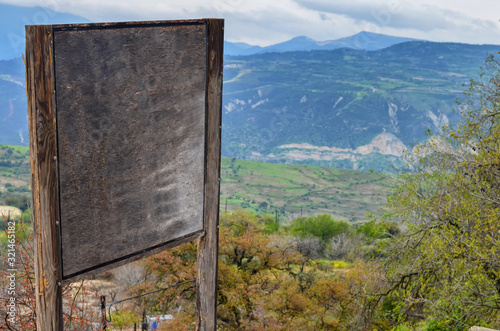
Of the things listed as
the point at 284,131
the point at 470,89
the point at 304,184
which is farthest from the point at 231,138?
the point at 470,89

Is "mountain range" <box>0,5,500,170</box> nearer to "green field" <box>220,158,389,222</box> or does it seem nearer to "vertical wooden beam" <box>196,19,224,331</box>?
"green field" <box>220,158,389,222</box>

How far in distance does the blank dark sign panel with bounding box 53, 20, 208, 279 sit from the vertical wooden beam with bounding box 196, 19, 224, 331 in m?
0.05

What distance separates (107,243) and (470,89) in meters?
8.38

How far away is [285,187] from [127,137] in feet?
317

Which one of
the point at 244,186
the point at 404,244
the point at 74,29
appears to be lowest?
the point at 244,186

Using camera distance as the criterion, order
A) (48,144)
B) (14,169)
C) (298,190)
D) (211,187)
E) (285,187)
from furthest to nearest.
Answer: (285,187) → (298,190) → (14,169) → (211,187) → (48,144)

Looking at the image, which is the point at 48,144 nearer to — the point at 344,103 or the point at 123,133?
the point at 123,133

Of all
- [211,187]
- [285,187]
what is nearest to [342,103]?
[285,187]

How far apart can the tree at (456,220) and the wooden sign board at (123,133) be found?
5026mm

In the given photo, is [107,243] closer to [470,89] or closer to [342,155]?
[470,89]

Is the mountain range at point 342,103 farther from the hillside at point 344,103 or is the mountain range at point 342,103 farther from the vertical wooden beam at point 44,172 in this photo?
the vertical wooden beam at point 44,172

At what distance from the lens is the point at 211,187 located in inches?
112

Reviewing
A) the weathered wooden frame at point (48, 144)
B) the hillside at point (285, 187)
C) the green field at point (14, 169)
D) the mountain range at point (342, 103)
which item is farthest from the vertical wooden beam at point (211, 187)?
the mountain range at point (342, 103)

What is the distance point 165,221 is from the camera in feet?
8.70
